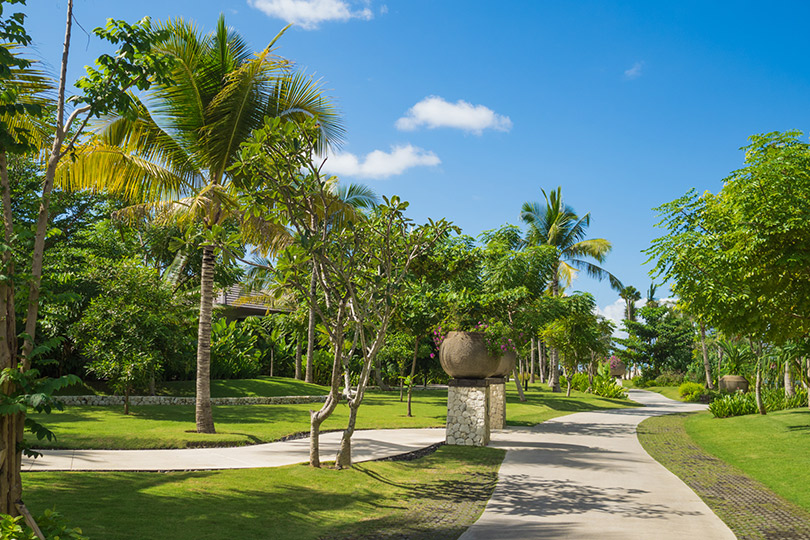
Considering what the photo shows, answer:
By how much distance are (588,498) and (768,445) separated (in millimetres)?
7741

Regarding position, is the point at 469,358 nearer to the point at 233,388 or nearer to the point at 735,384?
the point at 233,388

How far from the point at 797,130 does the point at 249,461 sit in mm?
13839

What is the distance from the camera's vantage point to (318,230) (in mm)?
8922

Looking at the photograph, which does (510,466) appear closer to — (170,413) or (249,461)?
(249,461)

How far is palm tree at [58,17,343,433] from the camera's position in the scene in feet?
39.4

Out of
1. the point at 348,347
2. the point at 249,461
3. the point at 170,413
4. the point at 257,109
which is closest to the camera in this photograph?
the point at 249,461

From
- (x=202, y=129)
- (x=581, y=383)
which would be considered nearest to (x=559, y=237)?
(x=581, y=383)

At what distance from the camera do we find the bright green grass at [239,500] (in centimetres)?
604

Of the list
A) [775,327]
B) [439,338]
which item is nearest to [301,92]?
[439,338]

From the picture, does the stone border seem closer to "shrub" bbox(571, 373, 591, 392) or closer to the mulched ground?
the mulched ground

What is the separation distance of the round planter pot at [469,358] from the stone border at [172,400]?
28.8 ft

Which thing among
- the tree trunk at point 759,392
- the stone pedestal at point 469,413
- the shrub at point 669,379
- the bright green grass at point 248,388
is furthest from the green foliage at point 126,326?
the shrub at point 669,379

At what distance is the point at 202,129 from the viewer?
12219 mm

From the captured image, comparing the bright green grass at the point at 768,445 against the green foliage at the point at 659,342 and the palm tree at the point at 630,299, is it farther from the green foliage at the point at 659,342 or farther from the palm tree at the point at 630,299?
the palm tree at the point at 630,299
